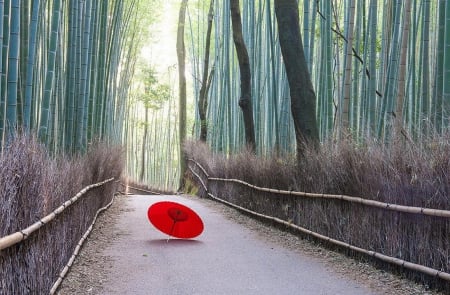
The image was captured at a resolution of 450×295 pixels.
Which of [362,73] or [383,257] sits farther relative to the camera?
[362,73]

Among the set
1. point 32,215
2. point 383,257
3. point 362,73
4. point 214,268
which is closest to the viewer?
point 32,215

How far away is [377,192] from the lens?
467cm

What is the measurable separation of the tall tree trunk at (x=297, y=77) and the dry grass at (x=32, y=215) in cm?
319

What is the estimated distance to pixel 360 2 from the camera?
9.63 meters

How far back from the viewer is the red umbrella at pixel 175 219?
20.4ft

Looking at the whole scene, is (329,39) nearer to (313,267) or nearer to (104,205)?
(104,205)

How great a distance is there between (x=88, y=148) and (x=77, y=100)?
935mm

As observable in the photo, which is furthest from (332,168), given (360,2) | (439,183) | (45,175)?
(360,2)

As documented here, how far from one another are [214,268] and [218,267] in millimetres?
56

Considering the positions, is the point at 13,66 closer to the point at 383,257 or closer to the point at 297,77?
the point at 383,257

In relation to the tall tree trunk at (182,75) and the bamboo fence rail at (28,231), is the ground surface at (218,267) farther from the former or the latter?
the tall tree trunk at (182,75)

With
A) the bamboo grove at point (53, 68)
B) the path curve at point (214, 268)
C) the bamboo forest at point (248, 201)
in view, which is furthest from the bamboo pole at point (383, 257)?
the bamboo grove at point (53, 68)

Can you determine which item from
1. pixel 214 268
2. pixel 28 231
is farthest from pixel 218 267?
pixel 28 231

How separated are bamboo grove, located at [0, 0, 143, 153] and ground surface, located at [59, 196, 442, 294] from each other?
1.13m
